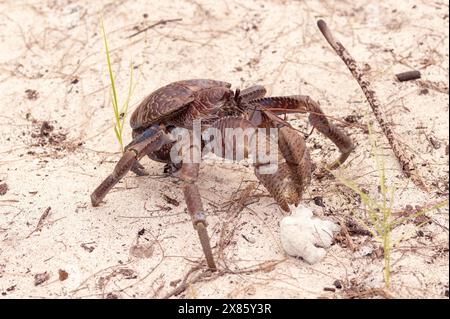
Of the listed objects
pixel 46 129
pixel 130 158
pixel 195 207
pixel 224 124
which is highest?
pixel 224 124

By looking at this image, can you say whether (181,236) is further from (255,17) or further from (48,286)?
(255,17)

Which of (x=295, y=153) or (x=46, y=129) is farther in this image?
(x=46, y=129)

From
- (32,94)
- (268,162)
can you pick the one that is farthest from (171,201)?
(32,94)

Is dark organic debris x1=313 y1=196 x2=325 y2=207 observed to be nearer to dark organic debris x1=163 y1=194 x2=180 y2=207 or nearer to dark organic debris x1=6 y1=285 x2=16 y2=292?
dark organic debris x1=163 y1=194 x2=180 y2=207

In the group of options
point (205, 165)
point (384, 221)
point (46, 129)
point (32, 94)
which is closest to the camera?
point (384, 221)

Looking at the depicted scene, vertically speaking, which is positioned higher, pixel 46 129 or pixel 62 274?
pixel 46 129

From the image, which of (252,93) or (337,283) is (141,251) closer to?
(337,283)

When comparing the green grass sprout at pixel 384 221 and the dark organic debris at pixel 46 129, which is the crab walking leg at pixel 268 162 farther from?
the dark organic debris at pixel 46 129

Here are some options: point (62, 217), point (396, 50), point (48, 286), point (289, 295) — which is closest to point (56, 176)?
point (62, 217)
